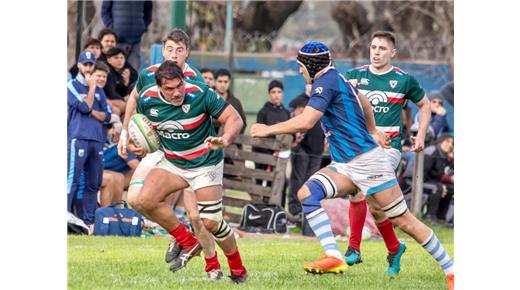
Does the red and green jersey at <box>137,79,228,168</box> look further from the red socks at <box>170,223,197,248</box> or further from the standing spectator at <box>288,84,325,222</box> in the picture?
the standing spectator at <box>288,84,325,222</box>

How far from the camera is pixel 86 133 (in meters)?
15.4

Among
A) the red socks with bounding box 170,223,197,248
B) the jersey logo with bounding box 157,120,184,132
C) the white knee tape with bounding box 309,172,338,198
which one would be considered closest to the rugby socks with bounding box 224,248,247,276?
the red socks with bounding box 170,223,197,248

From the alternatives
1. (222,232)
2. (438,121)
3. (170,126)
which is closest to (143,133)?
(170,126)

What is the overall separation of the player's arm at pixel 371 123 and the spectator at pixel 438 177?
761 centimetres

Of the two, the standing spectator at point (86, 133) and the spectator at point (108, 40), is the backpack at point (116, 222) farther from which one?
the spectator at point (108, 40)

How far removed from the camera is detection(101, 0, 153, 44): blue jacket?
742 inches

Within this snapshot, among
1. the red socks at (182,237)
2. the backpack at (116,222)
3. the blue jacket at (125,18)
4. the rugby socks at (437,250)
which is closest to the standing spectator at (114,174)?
the backpack at (116,222)

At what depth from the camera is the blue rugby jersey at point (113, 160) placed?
16516mm

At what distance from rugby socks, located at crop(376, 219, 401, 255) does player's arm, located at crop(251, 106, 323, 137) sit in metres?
2.03

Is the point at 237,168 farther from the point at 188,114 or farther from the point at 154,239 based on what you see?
the point at 188,114

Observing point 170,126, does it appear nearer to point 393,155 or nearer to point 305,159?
point 393,155
